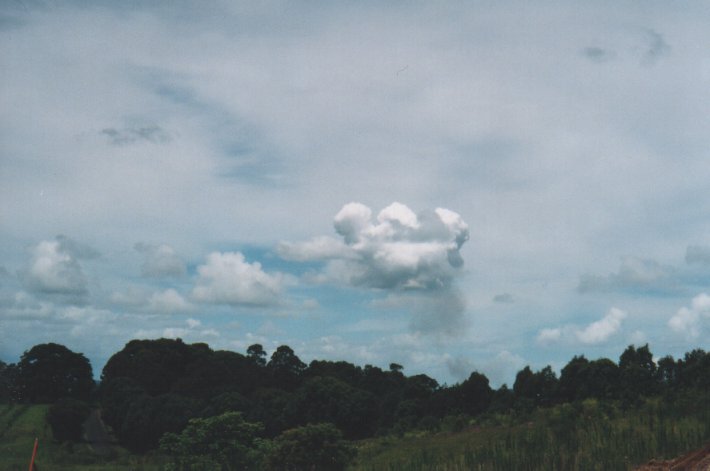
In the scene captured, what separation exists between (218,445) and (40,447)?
3612cm

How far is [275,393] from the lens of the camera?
64.4 meters

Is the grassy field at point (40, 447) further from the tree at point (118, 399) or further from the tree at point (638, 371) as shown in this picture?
the tree at point (638, 371)

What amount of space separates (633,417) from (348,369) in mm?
64520

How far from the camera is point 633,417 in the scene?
62.6 ft

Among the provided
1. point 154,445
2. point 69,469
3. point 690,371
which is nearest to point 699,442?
point 690,371

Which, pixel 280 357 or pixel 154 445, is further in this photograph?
pixel 280 357

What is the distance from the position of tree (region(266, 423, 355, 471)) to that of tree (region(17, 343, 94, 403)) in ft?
196

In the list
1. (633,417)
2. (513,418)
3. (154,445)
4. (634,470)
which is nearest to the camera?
(634,470)

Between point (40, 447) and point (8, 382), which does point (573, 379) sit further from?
point (8, 382)

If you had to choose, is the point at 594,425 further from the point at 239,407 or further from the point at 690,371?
the point at 239,407

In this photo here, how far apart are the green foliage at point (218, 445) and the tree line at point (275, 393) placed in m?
0.05

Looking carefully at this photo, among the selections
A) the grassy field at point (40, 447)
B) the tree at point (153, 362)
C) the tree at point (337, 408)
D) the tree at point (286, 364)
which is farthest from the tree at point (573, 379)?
the tree at point (286, 364)

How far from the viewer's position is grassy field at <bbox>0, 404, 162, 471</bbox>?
4862 centimetres

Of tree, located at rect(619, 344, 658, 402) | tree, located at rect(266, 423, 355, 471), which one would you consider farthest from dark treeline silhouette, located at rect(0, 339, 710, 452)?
tree, located at rect(266, 423, 355, 471)
